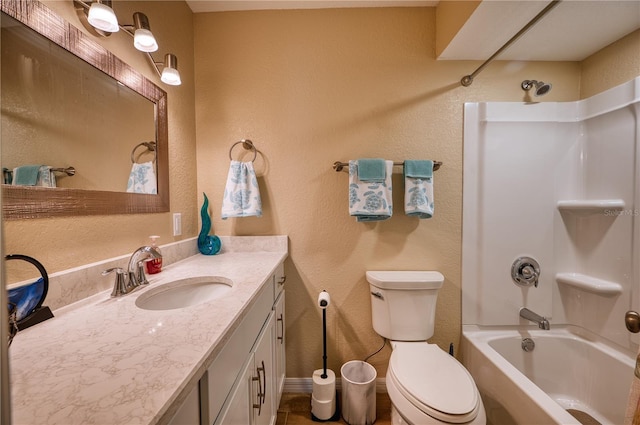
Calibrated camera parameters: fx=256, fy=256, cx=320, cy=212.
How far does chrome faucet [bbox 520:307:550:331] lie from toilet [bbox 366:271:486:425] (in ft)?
1.81

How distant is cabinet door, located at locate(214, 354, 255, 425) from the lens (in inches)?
27.3

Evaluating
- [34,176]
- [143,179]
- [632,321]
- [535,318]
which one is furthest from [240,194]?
[535,318]

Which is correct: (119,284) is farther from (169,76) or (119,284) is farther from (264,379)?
(169,76)

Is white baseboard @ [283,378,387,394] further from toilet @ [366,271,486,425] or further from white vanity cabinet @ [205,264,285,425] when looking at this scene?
toilet @ [366,271,486,425]

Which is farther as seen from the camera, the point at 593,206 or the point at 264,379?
the point at 593,206

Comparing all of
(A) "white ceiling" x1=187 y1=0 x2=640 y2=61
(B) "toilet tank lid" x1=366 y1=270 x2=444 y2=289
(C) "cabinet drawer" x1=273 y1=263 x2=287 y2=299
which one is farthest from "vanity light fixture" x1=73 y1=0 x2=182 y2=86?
(B) "toilet tank lid" x1=366 y1=270 x2=444 y2=289

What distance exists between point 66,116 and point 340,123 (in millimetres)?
1221

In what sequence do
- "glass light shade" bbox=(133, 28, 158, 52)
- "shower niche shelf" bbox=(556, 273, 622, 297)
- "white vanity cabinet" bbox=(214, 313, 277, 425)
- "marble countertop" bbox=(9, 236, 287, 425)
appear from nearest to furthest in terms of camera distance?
1. "marble countertop" bbox=(9, 236, 287, 425)
2. "white vanity cabinet" bbox=(214, 313, 277, 425)
3. "glass light shade" bbox=(133, 28, 158, 52)
4. "shower niche shelf" bbox=(556, 273, 622, 297)

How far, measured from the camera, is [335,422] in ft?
4.49

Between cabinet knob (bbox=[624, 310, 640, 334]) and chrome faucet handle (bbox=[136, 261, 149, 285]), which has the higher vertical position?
chrome faucet handle (bbox=[136, 261, 149, 285])

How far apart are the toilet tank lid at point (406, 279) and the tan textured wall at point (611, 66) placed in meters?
1.36

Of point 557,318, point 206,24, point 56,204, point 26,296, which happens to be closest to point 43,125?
point 56,204

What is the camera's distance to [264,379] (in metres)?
1.05

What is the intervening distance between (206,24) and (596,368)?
2.92 metres
